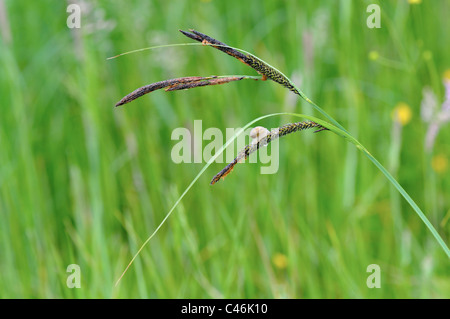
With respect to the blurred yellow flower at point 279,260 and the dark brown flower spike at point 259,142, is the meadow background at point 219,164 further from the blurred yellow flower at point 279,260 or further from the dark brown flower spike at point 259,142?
the dark brown flower spike at point 259,142

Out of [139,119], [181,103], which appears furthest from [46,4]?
[181,103]

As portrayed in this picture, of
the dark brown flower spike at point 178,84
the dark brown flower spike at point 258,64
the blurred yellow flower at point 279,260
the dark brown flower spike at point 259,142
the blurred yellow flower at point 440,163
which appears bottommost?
the blurred yellow flower at point 279,260

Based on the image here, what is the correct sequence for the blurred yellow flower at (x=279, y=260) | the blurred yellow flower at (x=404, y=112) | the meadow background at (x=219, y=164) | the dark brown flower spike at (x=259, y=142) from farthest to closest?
the blurred yellow flower at (x=404, y=112), the blurred yellow flower at (x=279, y=260), the meadow background at (x=219, y=164), the dark brown flower spike at (x=259, y=142)

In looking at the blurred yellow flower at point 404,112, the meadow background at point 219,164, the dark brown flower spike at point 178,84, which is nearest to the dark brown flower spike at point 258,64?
the dark brown flower spike at point 178,84

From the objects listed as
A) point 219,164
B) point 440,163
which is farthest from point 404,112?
point 219,164

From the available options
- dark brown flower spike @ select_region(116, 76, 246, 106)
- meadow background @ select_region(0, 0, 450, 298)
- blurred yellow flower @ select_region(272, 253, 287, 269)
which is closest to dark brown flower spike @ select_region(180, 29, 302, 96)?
dark brown flower spike @ select_region(116, 76, 246, 106)

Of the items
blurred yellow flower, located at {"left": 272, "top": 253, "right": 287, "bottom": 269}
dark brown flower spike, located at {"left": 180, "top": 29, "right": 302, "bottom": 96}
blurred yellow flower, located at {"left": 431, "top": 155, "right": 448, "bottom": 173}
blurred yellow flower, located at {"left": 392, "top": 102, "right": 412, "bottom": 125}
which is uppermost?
blurred yellow flower, located at {"left": 392, "top": 102, "right": 412, "bottom": 125}

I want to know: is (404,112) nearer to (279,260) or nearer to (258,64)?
(279,260)

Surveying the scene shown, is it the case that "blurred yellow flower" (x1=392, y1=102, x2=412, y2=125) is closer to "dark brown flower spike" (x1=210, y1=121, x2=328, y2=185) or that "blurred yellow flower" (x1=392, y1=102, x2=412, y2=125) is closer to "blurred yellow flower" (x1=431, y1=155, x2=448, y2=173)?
"blurred yellow flower" (x1=431, y1=155, x2=448, y2=173)
